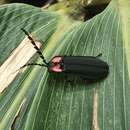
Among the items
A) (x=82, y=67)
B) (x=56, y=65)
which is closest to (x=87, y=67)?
(x=82, y=67)

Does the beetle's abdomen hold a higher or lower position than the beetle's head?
lower

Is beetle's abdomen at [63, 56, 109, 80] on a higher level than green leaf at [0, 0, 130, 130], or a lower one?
higher

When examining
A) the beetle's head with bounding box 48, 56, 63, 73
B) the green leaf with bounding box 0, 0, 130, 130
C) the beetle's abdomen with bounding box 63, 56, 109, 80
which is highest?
the beetle's head with bounding box 48, 56, 63, 73

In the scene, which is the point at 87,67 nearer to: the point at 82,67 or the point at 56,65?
the point at 82,67

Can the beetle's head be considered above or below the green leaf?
above

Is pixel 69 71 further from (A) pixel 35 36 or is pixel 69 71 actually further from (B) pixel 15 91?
(A) pixel 35 36
